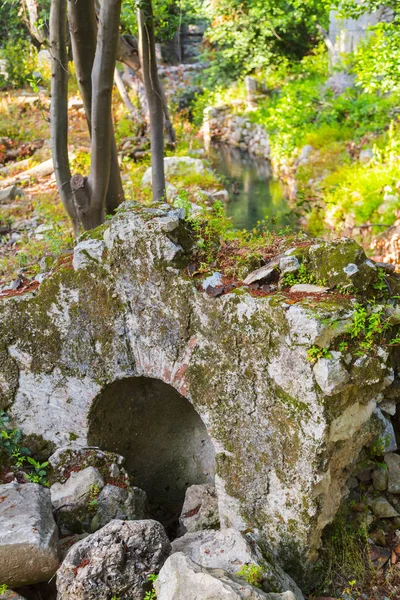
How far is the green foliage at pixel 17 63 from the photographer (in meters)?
17.5

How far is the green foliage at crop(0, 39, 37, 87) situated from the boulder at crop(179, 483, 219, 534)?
16010mm

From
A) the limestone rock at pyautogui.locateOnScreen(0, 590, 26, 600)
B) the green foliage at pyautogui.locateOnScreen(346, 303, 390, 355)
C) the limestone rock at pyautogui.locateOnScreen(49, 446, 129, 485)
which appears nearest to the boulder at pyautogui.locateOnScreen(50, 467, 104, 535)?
the limestone rock at pyautogui.locateOnScreen(49, 446, 129, 485)

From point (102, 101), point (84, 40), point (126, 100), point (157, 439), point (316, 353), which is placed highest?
point (84, 40)

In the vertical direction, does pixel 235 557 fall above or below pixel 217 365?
below

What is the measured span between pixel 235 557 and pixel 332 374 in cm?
119

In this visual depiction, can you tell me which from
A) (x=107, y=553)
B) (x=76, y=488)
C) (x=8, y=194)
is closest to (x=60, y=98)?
(x=76, y=488)

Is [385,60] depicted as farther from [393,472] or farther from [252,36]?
[252,36]

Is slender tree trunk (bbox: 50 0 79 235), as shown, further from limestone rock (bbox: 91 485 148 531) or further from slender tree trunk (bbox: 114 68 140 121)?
slender tree trunk (bbox: 114 68 140 121)

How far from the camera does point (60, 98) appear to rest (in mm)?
6719

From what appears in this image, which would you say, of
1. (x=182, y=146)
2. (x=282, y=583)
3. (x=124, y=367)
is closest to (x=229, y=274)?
(x=124, y=367)

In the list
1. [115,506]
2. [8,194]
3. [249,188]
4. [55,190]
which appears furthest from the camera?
[249,188]

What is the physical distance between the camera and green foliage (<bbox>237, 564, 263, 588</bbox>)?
10.3 ft

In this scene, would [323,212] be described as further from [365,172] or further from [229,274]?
[229,274]

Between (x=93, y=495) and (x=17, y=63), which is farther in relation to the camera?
(x=17, y=63)
